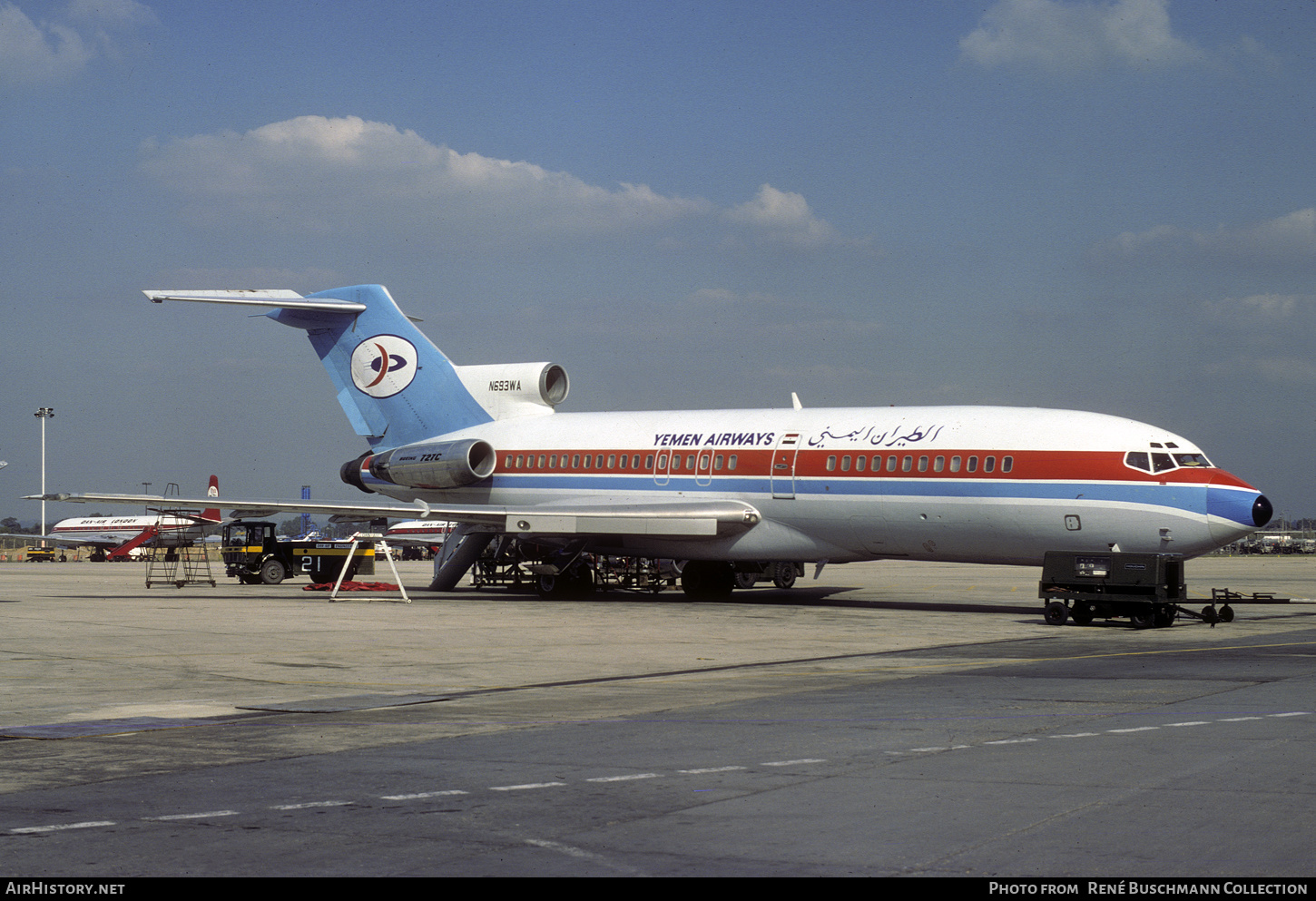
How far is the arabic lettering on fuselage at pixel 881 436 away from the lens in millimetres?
30531

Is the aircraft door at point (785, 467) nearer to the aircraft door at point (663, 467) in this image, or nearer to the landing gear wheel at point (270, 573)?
the aircraft door at point (663, 467)

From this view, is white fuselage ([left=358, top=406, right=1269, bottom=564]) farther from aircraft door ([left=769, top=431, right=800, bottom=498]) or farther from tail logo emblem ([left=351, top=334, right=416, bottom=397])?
tail logo emblem ([left=351, top=334, right=416, bottom=397])

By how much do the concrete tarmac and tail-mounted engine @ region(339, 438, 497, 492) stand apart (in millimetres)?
15100

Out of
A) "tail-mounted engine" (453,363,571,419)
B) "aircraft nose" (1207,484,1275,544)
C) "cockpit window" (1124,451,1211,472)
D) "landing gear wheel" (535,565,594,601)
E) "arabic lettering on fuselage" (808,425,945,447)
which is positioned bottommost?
"landing gear wheel" (535,565,594,601)

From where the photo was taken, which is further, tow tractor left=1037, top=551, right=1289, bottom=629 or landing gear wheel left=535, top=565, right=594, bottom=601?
landing gear wheel left=535, top=565, right=594, bottom=601

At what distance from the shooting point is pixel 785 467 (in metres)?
32.7

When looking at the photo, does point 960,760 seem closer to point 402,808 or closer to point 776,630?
point 402,808

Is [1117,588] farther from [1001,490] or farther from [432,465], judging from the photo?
[432,465]

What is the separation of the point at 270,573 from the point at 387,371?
1368 cm

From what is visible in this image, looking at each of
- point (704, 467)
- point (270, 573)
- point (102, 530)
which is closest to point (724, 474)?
point (704, 467)

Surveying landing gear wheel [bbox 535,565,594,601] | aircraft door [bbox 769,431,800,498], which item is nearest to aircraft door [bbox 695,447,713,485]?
aircraft door [bbox 769,431,800,498]

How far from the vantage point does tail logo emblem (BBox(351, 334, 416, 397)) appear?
41.4m

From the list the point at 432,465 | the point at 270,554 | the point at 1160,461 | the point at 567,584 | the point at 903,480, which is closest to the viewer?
the point at 1160,461

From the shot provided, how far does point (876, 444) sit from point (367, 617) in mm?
12158
